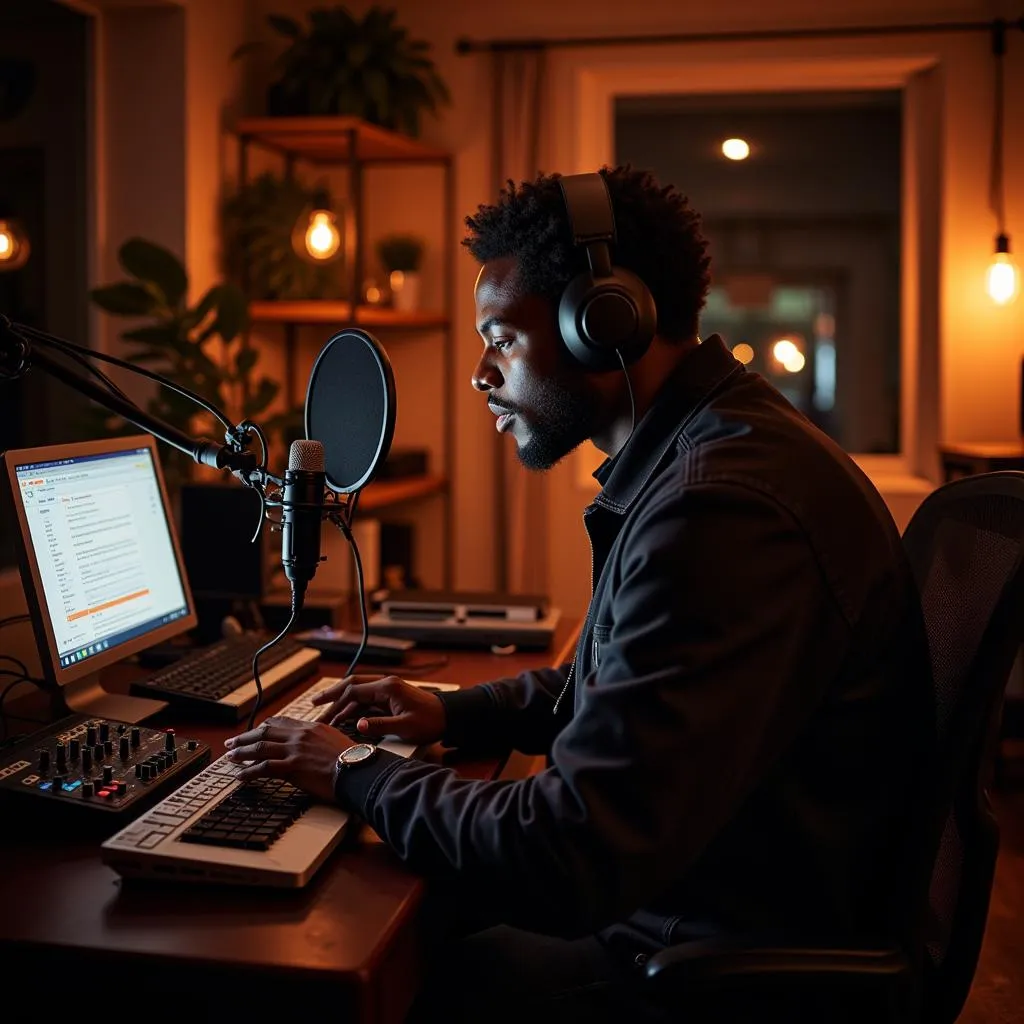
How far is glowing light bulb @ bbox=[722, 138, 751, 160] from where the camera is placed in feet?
14.3

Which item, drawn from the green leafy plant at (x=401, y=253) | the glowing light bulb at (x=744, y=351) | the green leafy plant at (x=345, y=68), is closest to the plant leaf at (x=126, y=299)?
the green leafy plant at (x=345, y=68)

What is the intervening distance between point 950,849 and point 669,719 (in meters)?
0.39

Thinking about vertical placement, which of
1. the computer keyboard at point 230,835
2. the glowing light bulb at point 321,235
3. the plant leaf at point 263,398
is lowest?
the computer keyboard at point 230,835

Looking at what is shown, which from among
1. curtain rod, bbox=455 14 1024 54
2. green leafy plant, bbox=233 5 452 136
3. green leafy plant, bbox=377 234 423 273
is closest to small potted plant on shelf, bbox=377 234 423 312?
green leafy plant, bbox=377 234 423 273

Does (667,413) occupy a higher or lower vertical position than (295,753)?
higher

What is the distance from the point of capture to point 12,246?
9.43ft

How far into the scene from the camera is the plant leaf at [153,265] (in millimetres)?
2523

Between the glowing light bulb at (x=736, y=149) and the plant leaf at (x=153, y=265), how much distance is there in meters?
2.51

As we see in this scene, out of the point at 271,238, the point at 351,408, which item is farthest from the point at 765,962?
the point at 271,238

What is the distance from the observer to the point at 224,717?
160 centimetres

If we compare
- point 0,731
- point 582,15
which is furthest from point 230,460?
point 582,15

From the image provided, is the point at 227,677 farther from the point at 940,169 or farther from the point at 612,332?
the point at 940,169

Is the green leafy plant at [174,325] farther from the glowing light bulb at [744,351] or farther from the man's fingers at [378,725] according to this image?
the glowing light bulb at [744,351]

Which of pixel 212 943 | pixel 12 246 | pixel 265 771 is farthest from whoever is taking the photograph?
pixel 12 246
